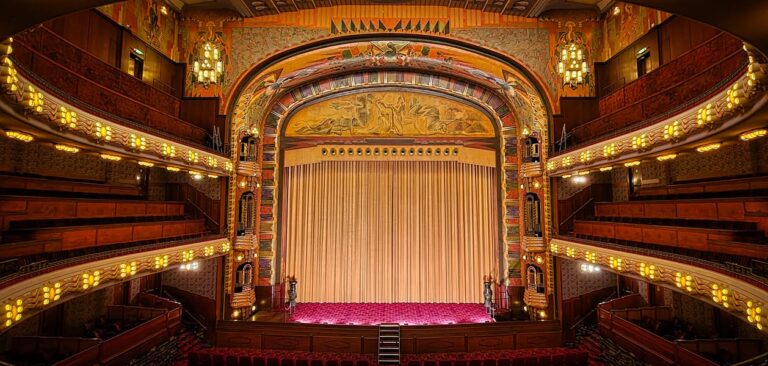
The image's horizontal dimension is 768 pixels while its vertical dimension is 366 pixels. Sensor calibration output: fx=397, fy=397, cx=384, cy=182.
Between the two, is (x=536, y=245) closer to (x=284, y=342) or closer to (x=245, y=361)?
(x=284, y=342)

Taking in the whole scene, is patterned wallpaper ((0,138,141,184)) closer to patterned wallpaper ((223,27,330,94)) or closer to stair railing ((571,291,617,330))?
patterned wallpaper ((223,27,330,94))

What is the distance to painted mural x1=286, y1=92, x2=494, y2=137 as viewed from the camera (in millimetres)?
15984

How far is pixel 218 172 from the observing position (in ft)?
39.3

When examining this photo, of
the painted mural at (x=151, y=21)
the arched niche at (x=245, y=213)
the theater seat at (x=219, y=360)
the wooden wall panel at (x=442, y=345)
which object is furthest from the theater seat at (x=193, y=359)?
the painted mural at (x=151, y=21)

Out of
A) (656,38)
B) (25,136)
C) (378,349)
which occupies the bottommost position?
(378,349)

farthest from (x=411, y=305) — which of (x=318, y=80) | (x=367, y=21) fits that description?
(x=367, y=21)

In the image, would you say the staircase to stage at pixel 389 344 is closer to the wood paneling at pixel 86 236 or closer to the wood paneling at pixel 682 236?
the wood paneling at pixel 682 236

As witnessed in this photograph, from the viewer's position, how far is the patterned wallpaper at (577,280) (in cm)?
1277

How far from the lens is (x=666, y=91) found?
9398 millimetres

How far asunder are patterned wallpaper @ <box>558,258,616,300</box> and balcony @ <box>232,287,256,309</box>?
10.2 meters

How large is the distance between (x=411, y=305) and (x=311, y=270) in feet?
14.3

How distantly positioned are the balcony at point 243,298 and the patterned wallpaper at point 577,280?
10.2 metres

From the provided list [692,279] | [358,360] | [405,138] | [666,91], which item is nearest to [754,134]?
[692,279]

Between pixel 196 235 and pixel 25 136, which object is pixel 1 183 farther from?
pixel 196 235
